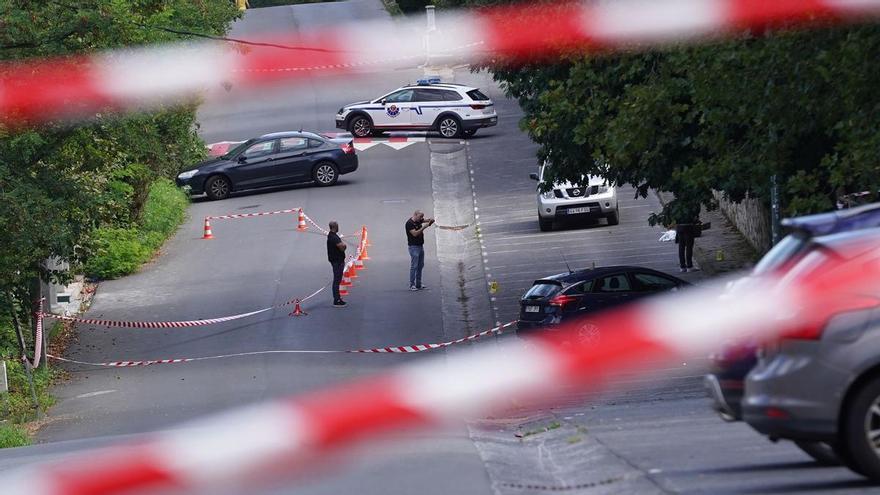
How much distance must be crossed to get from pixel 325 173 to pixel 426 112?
587 centimetres

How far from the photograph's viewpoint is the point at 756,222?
29625mm

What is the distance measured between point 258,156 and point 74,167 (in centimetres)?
1318

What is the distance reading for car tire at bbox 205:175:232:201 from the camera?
3816 cm

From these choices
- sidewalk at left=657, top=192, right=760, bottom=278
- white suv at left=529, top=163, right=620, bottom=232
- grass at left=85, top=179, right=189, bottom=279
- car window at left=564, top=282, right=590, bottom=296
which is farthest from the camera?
white suv at left=529, top=163, right=620, bottom=232

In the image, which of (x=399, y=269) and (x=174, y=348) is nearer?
(x=174, y=348)

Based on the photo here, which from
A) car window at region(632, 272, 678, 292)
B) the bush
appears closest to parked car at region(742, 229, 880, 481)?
the bush

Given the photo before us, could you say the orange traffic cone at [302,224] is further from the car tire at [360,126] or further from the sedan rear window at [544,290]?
the sedan rear window at [544,290]

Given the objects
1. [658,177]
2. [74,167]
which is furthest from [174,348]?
[658,177]

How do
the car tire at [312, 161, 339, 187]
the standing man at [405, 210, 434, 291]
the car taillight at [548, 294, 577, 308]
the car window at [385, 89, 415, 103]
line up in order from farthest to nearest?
1. the car window at [385, 89, 415, 103]
2. the car tire at [312, 161, 339, 187]
3. the standing man at [405, 210, 434, 291]
4. the car taillight at [548, 294, 577, 308]

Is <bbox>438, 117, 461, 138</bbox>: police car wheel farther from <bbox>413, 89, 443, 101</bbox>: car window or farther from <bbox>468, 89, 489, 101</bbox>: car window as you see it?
<bbox>468, 89, 489, 101</bbox>: car window

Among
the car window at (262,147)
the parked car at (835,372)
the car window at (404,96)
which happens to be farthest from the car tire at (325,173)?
the parked car at (835,372)

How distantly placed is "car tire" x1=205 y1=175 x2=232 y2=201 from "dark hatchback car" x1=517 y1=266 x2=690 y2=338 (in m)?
16.8

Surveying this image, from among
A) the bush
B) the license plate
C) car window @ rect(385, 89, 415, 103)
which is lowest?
the bush

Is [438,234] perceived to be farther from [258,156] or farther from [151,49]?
[151,49]
